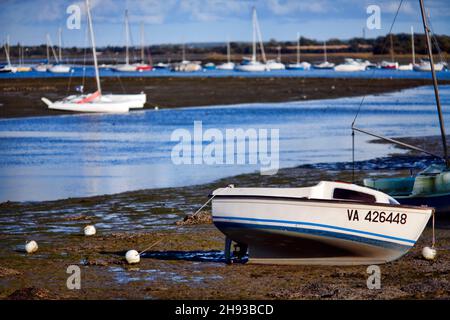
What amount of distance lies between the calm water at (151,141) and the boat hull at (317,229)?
11.2 meters

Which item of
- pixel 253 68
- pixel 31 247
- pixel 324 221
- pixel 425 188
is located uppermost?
pixel 324 221

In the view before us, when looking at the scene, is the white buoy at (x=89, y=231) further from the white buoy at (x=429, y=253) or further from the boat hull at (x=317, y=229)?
the white buoy at (x=429, y=253)

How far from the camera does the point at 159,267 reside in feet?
60.7

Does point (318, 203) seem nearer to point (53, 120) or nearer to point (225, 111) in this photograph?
point (53, 120)

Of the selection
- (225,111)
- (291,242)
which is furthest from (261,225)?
(225,111)

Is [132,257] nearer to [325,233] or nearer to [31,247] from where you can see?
[31,247]

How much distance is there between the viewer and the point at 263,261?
61.7 feet

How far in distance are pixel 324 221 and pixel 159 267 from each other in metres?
3.23

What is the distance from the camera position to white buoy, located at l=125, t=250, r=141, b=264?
18484 millimetres

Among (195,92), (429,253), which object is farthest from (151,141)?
(195,92)

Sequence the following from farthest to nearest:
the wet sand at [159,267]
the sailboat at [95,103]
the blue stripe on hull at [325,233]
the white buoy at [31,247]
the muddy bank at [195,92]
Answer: the muddy bank at [195,92] → the sailboat at [95,103] → the white buoy at [31,247] → the blue stripe on hull at [325,233] → the wet sand at [159,267]

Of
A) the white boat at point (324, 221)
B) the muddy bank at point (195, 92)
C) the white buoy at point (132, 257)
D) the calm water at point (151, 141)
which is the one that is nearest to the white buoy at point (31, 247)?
the white buoy at point (132, 257)

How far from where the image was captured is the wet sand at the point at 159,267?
53.6 ft
